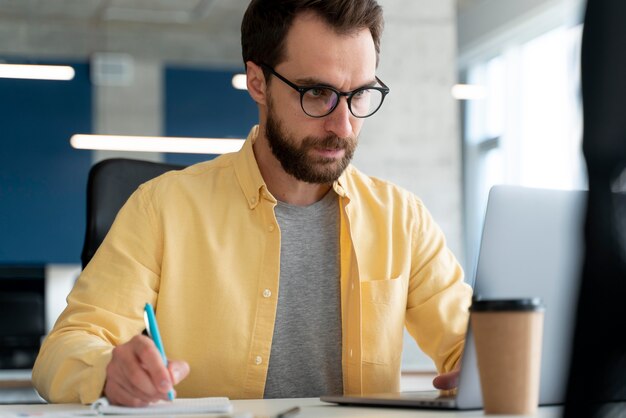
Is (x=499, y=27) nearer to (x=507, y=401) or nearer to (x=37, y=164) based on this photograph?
(x=37, y=164)

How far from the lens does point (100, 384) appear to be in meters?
1.14

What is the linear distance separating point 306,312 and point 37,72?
439 centimetres

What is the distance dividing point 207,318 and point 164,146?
422 cm

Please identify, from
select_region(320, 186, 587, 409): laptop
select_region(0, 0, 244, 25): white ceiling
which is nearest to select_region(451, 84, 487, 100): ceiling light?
select_region(0, 0, 244, 25): white ceiling

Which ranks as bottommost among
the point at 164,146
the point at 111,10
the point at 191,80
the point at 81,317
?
the point at 81,317

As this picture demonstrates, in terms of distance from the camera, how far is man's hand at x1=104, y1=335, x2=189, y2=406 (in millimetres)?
1036

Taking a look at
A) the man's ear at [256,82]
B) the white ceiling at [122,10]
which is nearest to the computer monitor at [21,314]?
the white ceiling at [122,10]

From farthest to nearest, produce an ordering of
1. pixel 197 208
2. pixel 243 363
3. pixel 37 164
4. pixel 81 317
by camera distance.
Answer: pixel 37 164 < pixel 197 208 < pixel 243 363 < pixel 81 317

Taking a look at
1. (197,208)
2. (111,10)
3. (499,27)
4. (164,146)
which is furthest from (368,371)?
(499,27)

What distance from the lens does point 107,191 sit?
1767 millimetres

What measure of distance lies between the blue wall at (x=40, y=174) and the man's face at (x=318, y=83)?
13.1 feet

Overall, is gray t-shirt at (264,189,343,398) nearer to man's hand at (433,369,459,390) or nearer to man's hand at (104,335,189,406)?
man's hand at (433,369,459,390)

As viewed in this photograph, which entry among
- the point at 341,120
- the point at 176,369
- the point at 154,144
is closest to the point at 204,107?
the point at 154,144

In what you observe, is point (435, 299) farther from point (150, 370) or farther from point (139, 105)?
point (139, 105)
